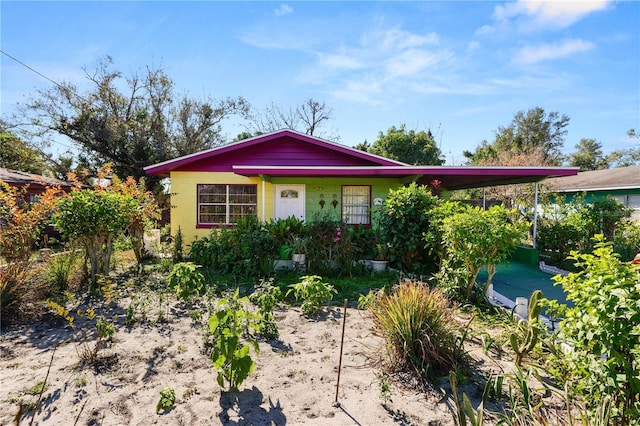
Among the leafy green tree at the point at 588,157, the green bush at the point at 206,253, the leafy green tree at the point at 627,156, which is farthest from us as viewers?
the leafy green tree at the point at 588,157

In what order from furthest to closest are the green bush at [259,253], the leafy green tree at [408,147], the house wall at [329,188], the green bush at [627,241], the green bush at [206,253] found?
the leafy green tree at [408,147] < the house wall at [329,188] < the green bush at [206,253] < the green bush at [627,241] < the green bush at [259,253]

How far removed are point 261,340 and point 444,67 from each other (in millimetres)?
8603

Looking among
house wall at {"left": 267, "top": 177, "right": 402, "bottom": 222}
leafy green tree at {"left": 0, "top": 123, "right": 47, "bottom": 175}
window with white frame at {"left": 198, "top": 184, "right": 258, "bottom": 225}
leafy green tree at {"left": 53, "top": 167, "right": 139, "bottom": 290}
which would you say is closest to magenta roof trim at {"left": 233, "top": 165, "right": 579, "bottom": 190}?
house wall at {"left": 267, "top": 177, "right": 402, "bottom": 222}

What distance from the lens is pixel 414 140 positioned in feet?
77.5

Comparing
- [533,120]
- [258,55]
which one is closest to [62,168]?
[258,55]

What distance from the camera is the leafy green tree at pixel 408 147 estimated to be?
2344cm

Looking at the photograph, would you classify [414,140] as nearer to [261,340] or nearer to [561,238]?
[561,238]

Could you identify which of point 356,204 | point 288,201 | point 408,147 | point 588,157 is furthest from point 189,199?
point 588,157

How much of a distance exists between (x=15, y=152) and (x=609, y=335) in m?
27.2

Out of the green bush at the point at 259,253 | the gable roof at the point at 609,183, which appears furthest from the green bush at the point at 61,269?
the gable roof at the point at 609,183

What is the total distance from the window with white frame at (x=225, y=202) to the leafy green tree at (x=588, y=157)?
35.5 metres

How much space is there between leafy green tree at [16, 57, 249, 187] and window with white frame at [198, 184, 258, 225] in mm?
10274

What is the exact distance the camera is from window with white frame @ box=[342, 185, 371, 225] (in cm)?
1092

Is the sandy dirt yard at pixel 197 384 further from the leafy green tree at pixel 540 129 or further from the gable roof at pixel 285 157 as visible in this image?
the leafy green tree at pixel 540 129
